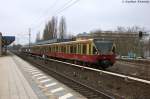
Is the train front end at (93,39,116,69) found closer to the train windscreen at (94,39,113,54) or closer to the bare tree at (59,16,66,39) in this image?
the train windscreen at (94,39,113,54)

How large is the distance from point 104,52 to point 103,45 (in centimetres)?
61

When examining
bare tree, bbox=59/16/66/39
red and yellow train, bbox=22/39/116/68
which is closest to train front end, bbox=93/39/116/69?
red and yellow train, bbox=22/39/116/68

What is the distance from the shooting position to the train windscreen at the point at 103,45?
102 feet

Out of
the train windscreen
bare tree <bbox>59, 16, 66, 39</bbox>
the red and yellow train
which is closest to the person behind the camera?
the red and yellow train

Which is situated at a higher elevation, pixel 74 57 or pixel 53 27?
pixel 53 27

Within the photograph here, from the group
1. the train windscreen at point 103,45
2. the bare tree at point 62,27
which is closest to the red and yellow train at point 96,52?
the train windscreen at point 103,45

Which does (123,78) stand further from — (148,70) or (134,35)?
(134,35)

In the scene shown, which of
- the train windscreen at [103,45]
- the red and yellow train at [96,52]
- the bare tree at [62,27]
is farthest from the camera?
the bare tree at [62,27]

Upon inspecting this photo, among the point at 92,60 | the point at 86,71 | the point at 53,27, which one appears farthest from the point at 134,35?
the point at 86,71

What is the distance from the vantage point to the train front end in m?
30.9

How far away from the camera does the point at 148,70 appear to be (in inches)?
1212

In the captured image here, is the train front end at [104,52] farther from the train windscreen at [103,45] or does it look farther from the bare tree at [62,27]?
the bare tree at [62,27]

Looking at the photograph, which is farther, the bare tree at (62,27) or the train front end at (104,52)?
the bare tree at (62,27)

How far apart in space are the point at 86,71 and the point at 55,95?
8.25 metres
